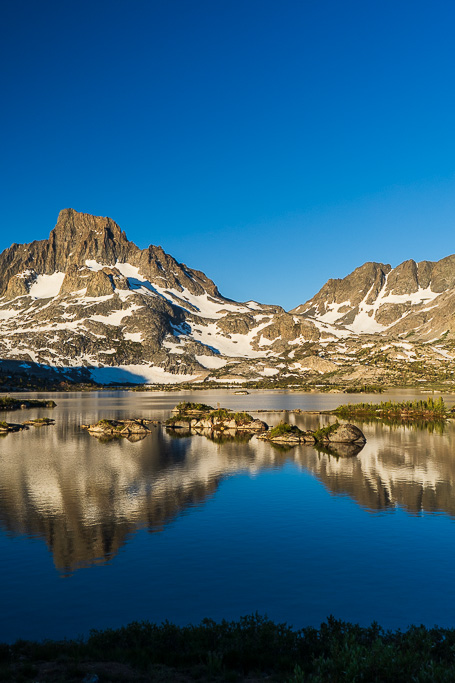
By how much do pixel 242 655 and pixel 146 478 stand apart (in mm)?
42569

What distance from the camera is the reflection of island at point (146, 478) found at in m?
40.8

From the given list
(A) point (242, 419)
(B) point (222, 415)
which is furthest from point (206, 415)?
(A) point (242, 419)

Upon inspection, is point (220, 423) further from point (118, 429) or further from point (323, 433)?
point (323, 433)

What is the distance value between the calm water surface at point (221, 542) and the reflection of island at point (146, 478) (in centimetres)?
25

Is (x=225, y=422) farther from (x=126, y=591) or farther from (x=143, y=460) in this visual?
(x=126, y=591)

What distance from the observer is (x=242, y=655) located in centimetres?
1919

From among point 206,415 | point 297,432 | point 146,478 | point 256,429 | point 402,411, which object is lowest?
point 146,478

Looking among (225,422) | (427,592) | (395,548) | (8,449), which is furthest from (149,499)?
(225,422)

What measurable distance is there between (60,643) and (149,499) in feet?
94.2

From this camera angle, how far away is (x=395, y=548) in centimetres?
3616

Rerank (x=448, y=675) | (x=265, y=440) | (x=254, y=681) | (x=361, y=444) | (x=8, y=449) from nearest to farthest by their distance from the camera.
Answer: (x=448, y=675) < (x=254, y=681) < (x=8, y=449) < (x=361, y=444) < (x=265, y=440)

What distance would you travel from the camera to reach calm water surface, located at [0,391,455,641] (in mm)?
26344

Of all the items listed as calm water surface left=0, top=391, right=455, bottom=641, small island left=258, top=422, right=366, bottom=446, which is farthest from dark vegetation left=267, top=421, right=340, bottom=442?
calm water surface left=0, top=391, right=455, bottom=641

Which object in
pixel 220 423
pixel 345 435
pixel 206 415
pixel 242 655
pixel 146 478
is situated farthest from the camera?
pixel 206 415
